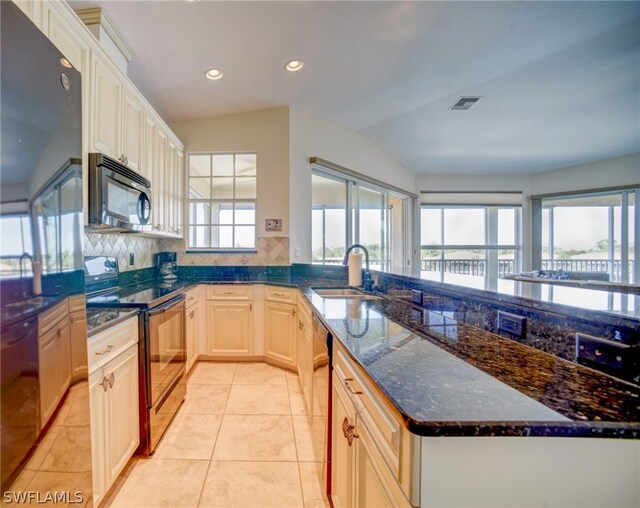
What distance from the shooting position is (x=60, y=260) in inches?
31.4

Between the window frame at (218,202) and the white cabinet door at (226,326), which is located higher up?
the window frame at (218,202)

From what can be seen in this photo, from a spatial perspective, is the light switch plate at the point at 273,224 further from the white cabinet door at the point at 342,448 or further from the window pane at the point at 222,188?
the white cabinet door at the point at 342,448

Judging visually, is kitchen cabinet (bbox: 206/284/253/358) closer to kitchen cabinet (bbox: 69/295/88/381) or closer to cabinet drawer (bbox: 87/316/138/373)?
cabinet drawer (bbox: 87/316/138/373)

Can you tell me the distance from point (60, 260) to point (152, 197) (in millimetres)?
1822

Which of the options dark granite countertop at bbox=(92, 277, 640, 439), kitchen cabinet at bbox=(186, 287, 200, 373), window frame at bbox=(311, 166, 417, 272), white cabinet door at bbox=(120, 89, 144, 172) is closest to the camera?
dark granite countertop at bbox=(92, 277, 640, 439)

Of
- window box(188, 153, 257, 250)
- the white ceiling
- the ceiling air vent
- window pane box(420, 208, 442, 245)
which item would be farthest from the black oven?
window pane box(420, 208, 442, 245)

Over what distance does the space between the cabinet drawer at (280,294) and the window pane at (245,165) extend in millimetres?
1504

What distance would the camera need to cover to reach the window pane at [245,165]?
11.0 feet

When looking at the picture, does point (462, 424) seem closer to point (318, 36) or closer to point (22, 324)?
point (22, 324)

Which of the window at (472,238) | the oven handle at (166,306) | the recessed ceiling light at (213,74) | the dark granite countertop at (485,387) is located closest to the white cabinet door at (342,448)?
the dark granite countertop at (485,387)

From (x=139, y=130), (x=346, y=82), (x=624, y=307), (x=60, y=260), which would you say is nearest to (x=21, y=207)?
(x=60, y=260)

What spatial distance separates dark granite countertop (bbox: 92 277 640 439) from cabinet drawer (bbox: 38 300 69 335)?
0.89m

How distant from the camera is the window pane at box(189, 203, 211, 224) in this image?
3379 mm

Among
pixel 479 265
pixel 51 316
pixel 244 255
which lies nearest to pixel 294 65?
pixel 244 255
